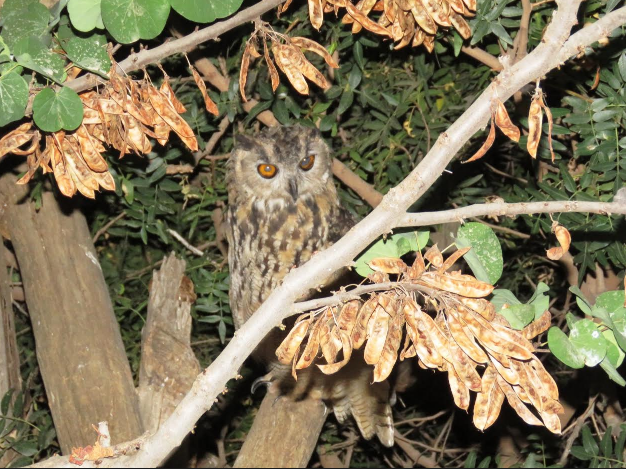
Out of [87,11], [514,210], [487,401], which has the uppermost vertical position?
[87,11]

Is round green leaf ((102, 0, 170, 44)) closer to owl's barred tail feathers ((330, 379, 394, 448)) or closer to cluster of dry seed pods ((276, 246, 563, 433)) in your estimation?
cluster of dry seed pods ((276, 246, 563, 433))

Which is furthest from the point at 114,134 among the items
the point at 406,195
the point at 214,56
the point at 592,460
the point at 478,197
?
the point at 592,460

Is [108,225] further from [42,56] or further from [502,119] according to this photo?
[502,119]

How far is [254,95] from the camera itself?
2.12 m

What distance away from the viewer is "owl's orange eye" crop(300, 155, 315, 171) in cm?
214

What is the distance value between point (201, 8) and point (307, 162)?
97 cm

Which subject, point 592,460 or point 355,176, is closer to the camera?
point 592,460

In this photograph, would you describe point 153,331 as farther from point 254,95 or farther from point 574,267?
point 574,267

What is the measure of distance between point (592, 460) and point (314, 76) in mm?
1348

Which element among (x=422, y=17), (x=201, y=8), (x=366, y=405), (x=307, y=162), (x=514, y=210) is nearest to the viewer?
(x=514, y=210)

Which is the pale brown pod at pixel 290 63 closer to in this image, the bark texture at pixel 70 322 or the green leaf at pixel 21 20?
the green leaf at pixel 21 20

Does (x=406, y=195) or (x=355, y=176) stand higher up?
(x=406, y=195)

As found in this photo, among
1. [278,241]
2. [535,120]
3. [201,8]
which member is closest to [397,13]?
[201,8]

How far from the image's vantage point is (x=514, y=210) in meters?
0.94
